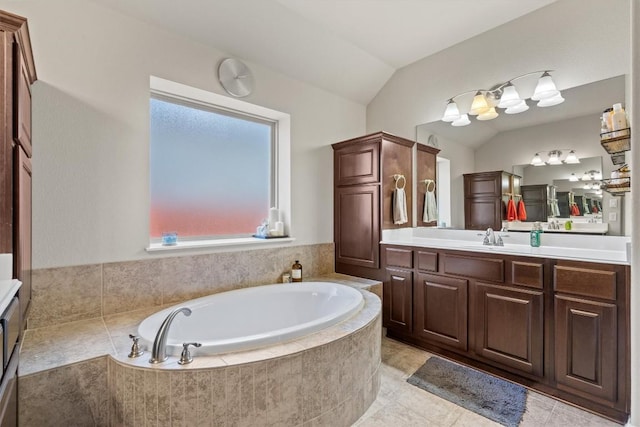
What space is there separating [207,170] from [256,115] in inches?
30.0

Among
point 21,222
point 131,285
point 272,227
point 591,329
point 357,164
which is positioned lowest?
point 591,329

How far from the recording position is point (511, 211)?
2691mm

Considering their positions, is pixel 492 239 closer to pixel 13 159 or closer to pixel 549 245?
pixel 549 245

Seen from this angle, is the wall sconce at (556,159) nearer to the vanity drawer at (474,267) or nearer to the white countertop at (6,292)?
the vanity drawer at (474,267)

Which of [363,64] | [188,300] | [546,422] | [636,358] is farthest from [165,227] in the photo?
[546,422]

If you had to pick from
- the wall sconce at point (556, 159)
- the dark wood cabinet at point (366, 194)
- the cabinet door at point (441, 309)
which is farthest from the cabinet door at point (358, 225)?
the wall sconce at point (556, 159)

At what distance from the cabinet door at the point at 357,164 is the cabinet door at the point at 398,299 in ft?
3.12

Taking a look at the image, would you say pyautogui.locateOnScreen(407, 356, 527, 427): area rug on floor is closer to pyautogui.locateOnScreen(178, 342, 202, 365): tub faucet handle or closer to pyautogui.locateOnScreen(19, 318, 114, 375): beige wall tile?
pyautogui.locateOnScreen(178, 342, 202, 365): tub faucet handle

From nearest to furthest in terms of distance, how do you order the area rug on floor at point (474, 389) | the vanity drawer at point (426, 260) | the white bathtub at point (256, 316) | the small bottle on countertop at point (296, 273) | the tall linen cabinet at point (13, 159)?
1. the tall linen cabinet at point (13, 159)
2. the white bathtub at point (256, 316)
3. the area rug on floor at point (474, 389)
4. the vanity drawer at point (426, 260)
5. the small bottle on countertop at point (296, 273)

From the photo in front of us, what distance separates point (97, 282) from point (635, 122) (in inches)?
105

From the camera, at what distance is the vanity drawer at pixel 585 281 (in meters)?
1.78

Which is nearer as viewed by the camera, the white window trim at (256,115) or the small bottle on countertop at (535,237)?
the white window trim at (256,115)

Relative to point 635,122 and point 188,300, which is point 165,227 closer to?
point 188,300

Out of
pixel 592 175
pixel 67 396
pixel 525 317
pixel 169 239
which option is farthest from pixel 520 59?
pixel 67 396
